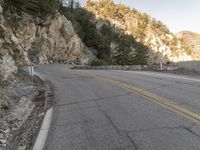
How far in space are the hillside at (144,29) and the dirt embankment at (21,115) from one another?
9309 centimetres

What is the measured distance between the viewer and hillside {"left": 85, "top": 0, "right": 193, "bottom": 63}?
118 m

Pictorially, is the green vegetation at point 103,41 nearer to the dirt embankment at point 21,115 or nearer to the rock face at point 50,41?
the rock face at point 50,41

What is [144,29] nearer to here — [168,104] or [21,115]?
[168,104]

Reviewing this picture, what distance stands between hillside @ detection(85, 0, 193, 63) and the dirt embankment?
93.1 meters

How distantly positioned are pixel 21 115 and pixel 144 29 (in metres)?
125

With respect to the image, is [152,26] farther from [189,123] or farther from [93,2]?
[189,123]

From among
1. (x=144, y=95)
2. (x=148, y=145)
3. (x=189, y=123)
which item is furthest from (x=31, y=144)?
(x=144, y=95)

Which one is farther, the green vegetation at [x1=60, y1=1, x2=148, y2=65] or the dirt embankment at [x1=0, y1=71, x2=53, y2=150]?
the green vegetation at [x1=60, y1=1, x2=148, y2=65]

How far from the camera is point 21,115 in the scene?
9867 mm

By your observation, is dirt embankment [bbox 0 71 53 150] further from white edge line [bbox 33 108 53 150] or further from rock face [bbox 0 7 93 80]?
rock face [bbox 0 7 93 80]

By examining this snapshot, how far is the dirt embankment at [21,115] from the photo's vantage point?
23.4ft

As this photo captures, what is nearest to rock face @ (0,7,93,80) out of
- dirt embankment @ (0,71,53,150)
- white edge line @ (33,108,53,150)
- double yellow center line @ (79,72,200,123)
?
dirt embankment @ (0,71,53,150)

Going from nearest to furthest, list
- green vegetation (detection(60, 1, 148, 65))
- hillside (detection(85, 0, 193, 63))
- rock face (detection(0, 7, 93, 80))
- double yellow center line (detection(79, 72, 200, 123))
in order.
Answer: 1. double yellow center line (detection(79, 72, 200, 123))
2. rock face (detection(0, 7, 93, 80))
3. green vegetation (detection(60, 1, 148, 65))
4. hillside (detection(85, 0, 193, 63))

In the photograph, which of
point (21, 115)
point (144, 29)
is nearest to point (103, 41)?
point (144, 29)
